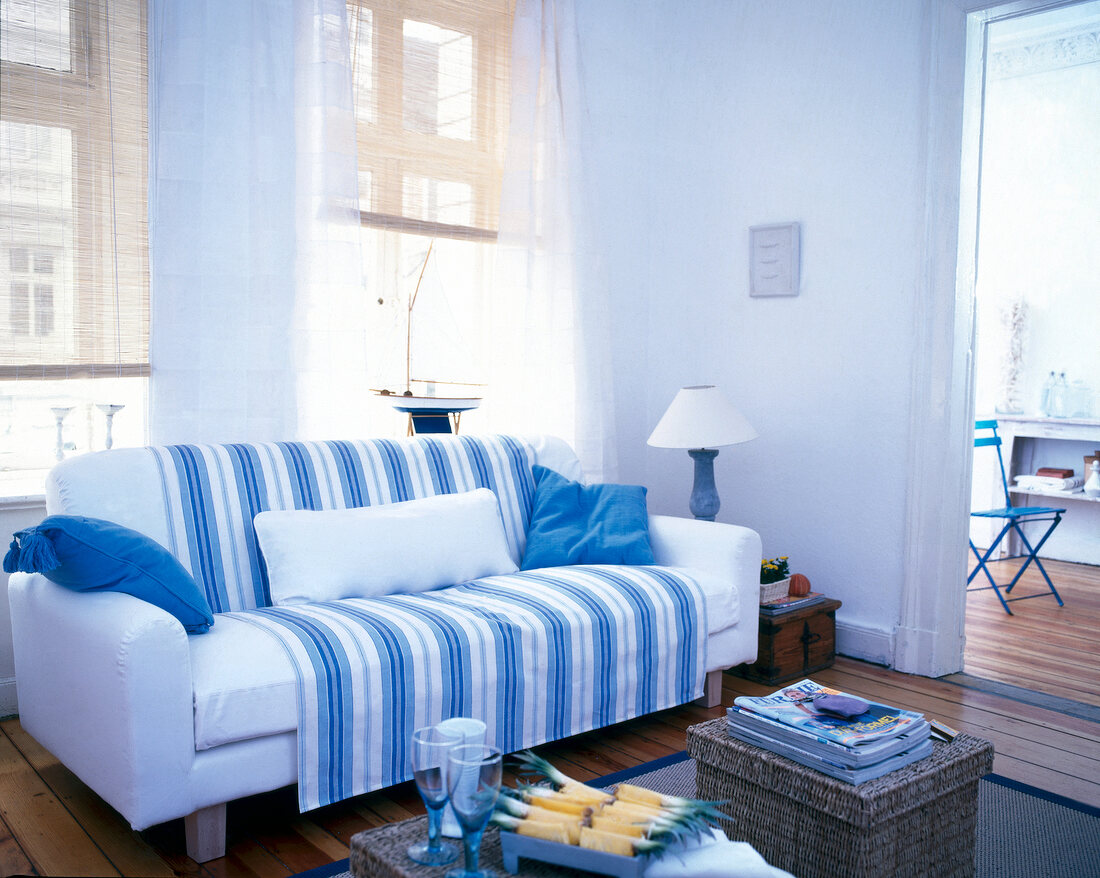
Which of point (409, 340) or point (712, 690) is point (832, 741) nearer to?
point (712, 690)

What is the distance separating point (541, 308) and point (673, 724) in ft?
5.77

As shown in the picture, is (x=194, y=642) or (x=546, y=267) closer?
(x=194, y=642)

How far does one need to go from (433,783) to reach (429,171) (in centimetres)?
282

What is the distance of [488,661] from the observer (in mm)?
2475

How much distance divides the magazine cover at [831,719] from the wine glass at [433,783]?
2.35ft

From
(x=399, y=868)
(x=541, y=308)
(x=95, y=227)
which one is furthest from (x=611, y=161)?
(x=399, y=868)

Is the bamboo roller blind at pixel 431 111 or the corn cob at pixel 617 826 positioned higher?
the bamboo roller blind at pixel 431 111

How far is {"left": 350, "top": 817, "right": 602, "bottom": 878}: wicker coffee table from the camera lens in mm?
1433

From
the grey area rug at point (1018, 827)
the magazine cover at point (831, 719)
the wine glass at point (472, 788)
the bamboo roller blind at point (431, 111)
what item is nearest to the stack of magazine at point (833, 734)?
the magazine cover at point (831, 719)

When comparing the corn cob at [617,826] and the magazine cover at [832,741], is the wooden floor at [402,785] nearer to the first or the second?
the magazine cover at [832,741]

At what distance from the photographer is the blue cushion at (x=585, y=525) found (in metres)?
3.22

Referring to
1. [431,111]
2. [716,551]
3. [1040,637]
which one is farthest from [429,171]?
[1040,637]

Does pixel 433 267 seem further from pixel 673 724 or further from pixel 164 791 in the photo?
pixel 164 791

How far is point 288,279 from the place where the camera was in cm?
326
